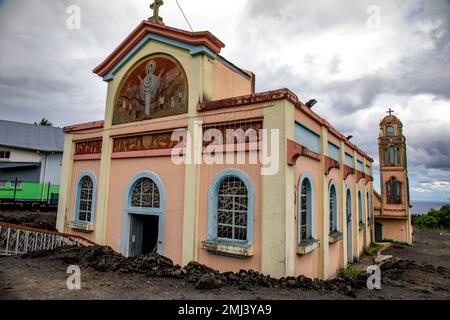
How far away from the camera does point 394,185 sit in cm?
1967

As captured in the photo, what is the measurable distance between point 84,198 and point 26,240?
8.31ft

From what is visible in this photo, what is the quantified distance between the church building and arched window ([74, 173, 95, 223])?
0.04m

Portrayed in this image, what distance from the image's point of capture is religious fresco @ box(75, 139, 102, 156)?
11.5m

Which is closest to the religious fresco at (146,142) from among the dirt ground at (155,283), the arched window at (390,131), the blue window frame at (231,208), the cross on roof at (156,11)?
→ the blue window frame at (231,208)

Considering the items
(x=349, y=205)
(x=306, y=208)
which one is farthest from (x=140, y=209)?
(x=349, y=205)

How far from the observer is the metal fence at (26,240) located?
966cm

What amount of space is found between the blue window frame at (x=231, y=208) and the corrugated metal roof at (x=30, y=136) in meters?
25.0

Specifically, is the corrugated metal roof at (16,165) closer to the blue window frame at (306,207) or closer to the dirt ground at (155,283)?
the dirt ground at (155,283)

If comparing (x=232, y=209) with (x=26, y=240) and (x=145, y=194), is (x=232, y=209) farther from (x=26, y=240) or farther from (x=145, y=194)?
(x=26, y=240)

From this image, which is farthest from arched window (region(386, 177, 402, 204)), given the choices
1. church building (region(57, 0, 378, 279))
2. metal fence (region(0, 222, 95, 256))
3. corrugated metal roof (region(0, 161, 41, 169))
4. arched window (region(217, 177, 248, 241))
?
corrugated metal roof (region(0, 161, 41, 169))

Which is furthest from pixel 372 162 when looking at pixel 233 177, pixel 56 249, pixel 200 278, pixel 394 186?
pixel 56 249

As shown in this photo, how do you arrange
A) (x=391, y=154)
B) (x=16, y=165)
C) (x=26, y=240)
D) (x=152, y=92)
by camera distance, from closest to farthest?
(x=26, y=240) < (x=152, y=92) < (x=391, y=154) < (x=16, y=165)

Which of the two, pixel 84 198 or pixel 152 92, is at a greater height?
pixel 152 92
